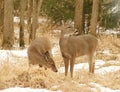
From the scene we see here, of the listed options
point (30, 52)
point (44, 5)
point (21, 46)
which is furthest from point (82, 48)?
point (44, 5)

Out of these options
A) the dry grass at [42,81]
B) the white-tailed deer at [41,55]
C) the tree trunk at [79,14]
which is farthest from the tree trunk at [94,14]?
the dry grass at [42,81]

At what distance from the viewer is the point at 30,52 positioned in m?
9.95

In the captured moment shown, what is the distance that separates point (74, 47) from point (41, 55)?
153cm

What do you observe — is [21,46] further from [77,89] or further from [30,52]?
[77,89]

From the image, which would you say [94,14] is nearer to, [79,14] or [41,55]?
[79,14]

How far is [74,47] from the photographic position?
35.6 ft

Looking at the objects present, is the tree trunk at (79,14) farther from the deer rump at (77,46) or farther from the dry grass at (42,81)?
the dry grass at (42,81)

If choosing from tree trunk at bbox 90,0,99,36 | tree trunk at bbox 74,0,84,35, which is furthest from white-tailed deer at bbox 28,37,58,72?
tree trunk at bbox 74,0,84,35

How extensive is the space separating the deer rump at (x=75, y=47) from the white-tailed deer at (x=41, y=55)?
1.41 feet

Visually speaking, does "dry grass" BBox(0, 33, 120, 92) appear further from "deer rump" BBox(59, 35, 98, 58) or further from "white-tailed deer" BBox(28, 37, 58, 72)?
"deer rump" BBox(59, 35, 98, 58)

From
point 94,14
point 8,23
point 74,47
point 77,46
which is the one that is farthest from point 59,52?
point 74,47

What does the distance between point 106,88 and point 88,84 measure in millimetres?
355

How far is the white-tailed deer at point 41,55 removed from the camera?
913 cm

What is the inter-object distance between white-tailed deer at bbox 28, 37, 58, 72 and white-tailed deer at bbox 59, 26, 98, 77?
435mm
